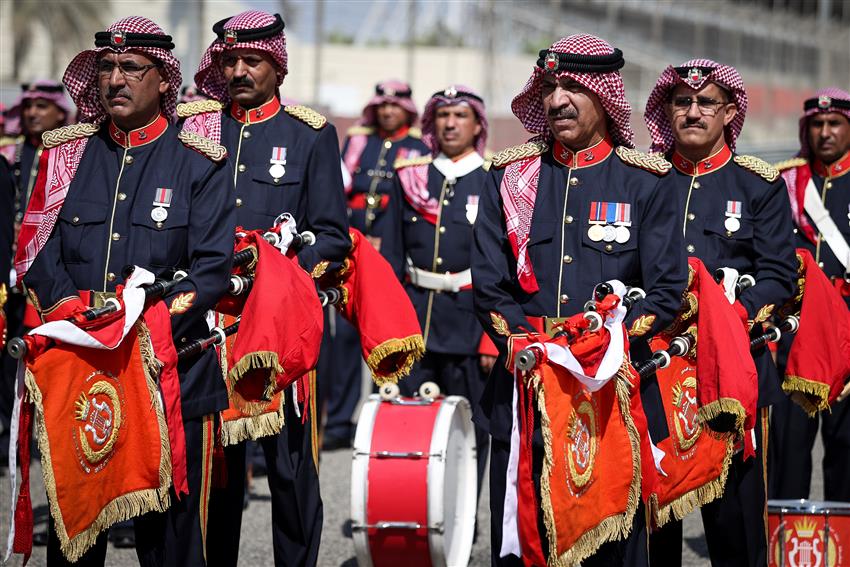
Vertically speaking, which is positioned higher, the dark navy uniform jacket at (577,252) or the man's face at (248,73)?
the man's face at (248,73)

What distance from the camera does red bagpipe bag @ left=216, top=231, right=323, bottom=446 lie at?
5.13 m

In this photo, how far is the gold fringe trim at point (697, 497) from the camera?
217 inches

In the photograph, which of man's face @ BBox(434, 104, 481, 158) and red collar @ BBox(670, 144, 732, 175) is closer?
red collar @ BBox(670, 144, 732, 175)

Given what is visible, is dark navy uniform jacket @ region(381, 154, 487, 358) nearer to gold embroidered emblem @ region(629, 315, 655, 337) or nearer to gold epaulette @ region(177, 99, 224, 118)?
gold epaulette @ region(177, 99, 224, 118)

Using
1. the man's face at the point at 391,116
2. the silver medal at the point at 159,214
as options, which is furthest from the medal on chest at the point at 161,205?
the man's face at the point at 391,116

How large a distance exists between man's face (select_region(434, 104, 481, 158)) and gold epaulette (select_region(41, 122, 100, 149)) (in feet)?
10.5

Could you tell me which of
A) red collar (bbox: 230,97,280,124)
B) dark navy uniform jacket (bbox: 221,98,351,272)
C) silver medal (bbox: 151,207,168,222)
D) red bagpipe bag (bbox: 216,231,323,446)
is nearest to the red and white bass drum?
dark navy uniform jacket (bbox: 221,98,351,272)

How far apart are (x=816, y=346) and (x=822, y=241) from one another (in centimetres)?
138

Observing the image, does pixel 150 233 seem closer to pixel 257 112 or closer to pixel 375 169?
pixel 257 112

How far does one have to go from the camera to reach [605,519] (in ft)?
16.1

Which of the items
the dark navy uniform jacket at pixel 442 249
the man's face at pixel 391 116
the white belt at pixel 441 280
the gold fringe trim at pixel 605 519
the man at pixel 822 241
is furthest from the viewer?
the man's face at pixel 391 116

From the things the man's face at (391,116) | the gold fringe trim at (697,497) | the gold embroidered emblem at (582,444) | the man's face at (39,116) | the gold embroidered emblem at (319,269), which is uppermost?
the man's face at (391,116)

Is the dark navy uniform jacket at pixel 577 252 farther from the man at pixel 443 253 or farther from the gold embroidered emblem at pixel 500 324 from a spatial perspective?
the man at pixel 443 253

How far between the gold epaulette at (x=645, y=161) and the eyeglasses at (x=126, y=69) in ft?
5.73
